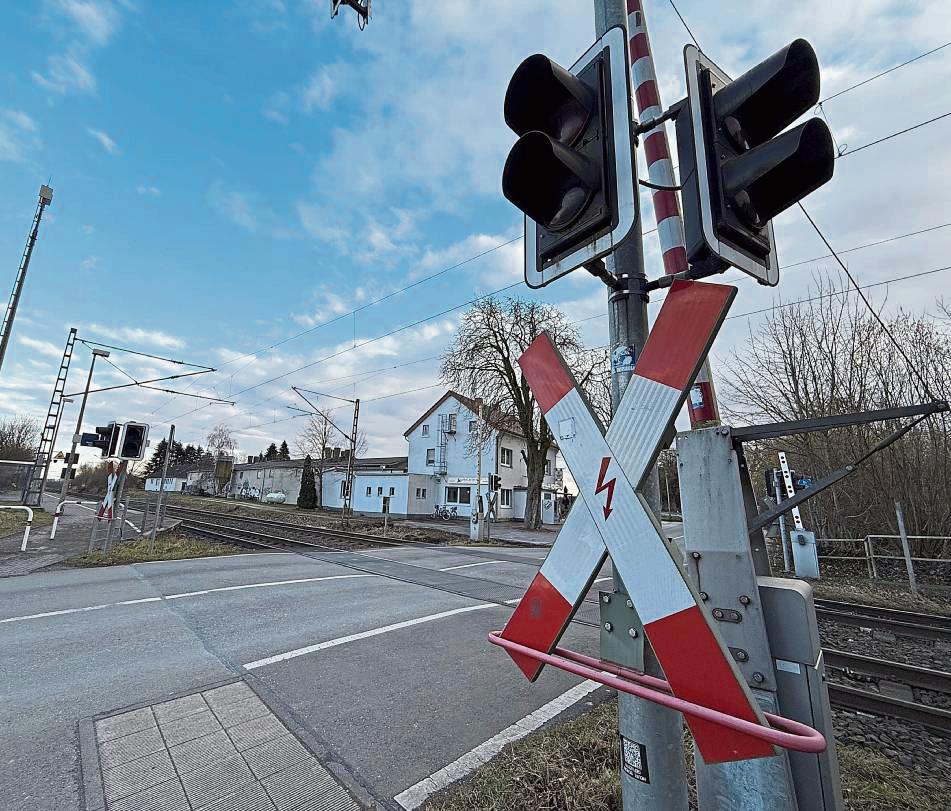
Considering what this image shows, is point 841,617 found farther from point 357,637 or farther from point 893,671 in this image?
point 357,637

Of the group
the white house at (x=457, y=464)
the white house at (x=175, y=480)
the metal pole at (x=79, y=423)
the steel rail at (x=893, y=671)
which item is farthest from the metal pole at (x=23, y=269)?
the white house at (x=175, y=480)

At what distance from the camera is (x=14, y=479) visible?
16.7 metres

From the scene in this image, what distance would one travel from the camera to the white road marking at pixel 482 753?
260 cm

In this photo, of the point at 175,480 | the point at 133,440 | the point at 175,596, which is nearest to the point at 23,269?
the point at 133,440

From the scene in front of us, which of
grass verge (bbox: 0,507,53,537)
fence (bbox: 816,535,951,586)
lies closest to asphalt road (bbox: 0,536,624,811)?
fence (bbox: 816,535,951,586)

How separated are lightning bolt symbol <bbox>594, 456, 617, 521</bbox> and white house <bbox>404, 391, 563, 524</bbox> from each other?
103 ft

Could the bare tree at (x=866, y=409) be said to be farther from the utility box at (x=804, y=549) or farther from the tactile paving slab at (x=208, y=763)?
the tactile paving slab at (x=208, y=763)

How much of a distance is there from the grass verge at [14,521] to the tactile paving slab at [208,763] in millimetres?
16478

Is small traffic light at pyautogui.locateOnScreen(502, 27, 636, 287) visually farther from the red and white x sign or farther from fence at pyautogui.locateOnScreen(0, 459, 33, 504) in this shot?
fence at pyautogui.locateOnScreen(0, 459, 33, 504)

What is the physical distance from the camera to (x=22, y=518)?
63.9 feet

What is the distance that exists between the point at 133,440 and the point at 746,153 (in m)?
13.0

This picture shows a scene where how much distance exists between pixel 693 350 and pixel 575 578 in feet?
2.27

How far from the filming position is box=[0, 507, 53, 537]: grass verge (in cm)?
1569

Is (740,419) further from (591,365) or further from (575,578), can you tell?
(575,578)
